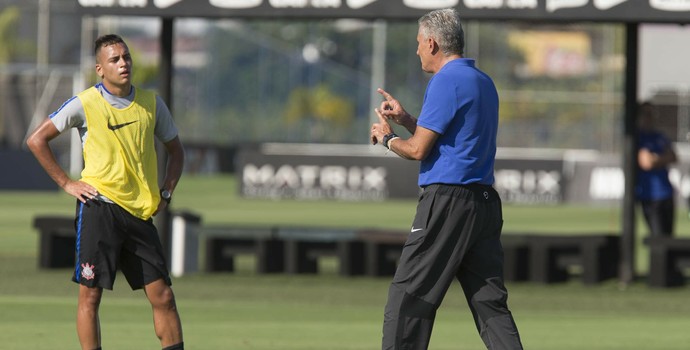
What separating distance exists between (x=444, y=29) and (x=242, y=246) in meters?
9.70

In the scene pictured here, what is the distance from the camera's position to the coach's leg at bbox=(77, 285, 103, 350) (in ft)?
29.0

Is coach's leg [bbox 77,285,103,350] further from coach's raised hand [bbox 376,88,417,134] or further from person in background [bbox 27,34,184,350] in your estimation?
coach's raised hand [bbox 376,88,417,134]

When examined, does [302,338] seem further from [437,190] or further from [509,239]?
[509,239]

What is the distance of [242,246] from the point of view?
17547mm

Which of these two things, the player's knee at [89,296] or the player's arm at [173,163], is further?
the player's arm at [173,163]

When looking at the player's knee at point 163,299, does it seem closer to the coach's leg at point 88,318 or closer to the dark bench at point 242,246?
the coach's leg at point 88,318

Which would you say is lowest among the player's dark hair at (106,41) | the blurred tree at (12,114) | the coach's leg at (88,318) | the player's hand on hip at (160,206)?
the coach's leg at (88,318)

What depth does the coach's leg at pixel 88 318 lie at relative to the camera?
8.84m

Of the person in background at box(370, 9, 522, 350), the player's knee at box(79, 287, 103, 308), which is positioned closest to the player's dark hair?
the player's knee at box(79, 287, 103, 308)

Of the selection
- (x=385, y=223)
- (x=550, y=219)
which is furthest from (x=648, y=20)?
(x=550, y=219)

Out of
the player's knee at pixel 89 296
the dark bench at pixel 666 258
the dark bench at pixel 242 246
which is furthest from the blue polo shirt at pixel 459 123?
the dark bench at pixel 242 246

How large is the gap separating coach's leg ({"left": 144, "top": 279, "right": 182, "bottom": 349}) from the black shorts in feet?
0.17

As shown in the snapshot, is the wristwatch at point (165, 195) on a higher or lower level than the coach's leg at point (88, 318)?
higher

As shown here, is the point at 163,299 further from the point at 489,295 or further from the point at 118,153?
the point at 489,295
